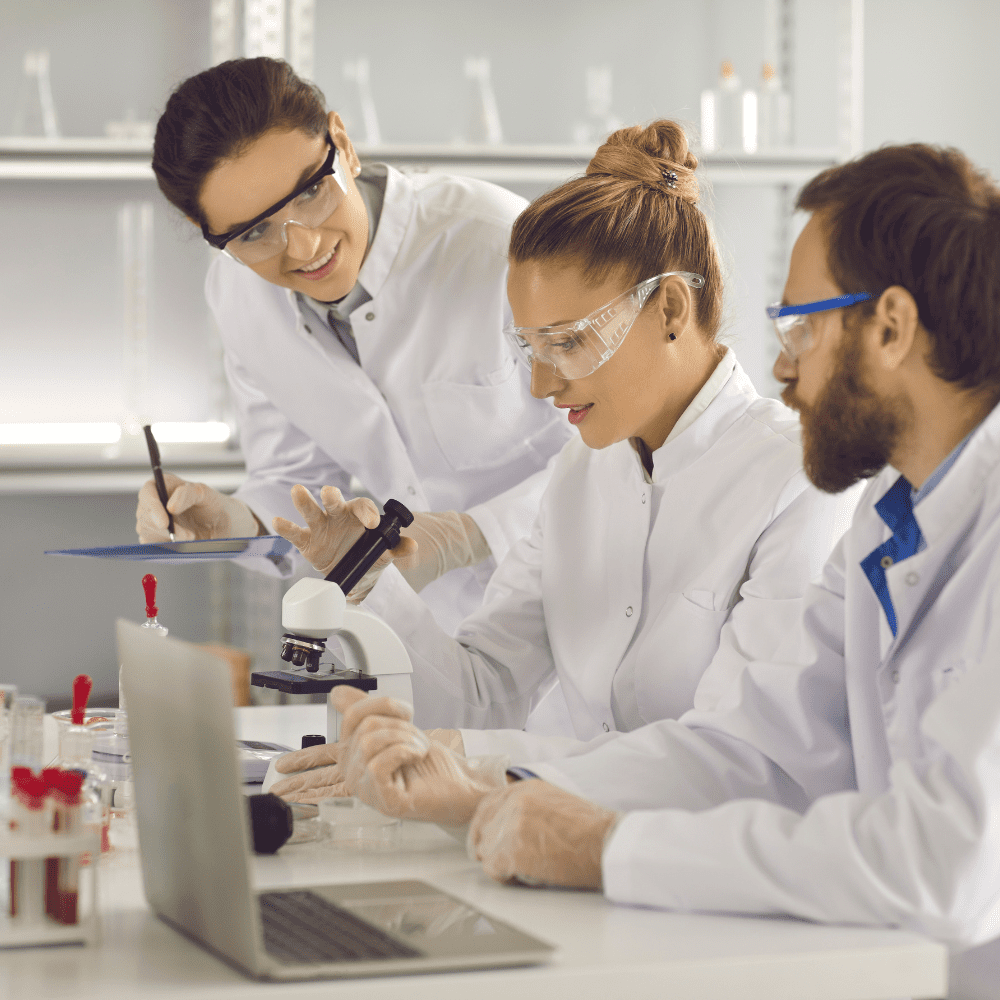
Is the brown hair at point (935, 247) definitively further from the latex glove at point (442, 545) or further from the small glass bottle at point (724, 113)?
the small glass bottle at point (724, 113)

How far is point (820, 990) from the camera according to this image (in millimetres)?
838

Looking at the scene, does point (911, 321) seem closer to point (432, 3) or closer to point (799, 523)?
point (799, 523)

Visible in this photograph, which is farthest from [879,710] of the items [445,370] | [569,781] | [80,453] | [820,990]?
[80,453]

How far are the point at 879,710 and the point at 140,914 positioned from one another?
674 millimetres

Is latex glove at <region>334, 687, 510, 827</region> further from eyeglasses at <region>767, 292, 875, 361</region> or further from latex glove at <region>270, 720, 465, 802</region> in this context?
eyeglasses at <region>767, 292, 875, 361</region>

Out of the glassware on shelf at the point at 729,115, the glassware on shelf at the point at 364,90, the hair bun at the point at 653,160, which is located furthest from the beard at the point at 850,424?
the glassware on shelf at the point at 364,90

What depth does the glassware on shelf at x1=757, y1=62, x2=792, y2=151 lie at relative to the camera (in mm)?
3457

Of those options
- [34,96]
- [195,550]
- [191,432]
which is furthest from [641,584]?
[34,96]

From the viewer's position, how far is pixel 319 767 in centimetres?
133

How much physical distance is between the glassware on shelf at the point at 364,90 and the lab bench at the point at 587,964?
A: 2.71m

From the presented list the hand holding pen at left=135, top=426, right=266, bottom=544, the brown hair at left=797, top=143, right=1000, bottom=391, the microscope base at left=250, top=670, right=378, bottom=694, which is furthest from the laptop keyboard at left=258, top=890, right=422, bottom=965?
the hand holding pen at left=135, top=426, right=266, bottom=544

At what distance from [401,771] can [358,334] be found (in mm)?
1186

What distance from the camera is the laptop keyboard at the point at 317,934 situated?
2.70 feet

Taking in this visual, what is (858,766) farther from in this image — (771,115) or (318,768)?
(771,115)
